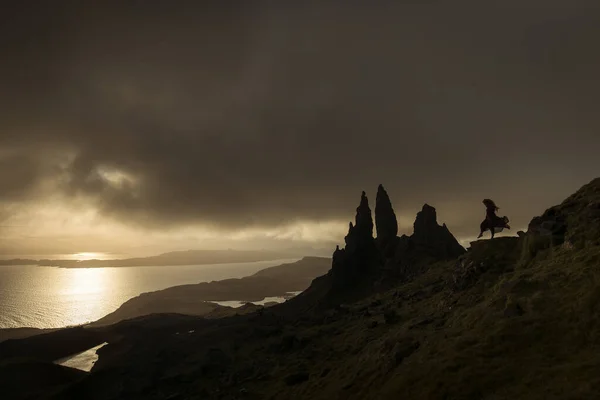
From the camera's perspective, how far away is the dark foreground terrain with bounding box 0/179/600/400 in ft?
72.5

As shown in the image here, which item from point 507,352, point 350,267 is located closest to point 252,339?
point 350,267

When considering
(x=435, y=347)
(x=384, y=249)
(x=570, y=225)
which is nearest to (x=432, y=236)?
(x=384, y=249)

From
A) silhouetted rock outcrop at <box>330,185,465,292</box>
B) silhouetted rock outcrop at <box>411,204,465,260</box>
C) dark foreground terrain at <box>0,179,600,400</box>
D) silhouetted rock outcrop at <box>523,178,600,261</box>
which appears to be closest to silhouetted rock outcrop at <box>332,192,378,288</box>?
silhouetted rock outcrop at <box>330,185,465,292</box>

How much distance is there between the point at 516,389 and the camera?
19.9 meters

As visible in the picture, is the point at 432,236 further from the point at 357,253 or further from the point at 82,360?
the point at 82,360

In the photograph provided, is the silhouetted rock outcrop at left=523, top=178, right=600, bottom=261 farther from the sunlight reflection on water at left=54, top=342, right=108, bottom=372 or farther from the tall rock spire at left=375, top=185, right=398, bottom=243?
the sunlight reflection on water at left=54, top=342, right=108, bottom=372

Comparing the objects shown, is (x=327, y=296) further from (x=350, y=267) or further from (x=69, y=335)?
(x=69, y=335)

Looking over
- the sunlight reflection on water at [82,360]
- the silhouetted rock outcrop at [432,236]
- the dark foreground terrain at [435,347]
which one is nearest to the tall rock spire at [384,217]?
the silhouetted rock outcrop at [432,236]

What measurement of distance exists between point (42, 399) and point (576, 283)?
78.1m

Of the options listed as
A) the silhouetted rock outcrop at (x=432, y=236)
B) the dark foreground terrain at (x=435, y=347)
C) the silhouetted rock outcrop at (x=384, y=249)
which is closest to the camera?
the dark foreground terrain at (x=435, y=347)

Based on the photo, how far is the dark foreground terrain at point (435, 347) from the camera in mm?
22094

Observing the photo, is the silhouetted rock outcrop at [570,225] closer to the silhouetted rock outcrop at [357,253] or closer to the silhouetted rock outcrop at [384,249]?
the silhouetted rock outcrop at [384,249]

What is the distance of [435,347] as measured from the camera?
2827 centimetres

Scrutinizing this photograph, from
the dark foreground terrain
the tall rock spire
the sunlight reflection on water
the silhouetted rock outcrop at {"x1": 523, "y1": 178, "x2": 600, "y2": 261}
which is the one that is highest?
the tall rock spire
